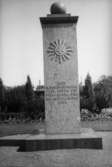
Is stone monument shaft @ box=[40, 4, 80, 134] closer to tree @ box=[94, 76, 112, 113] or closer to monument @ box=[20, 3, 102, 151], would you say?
monument @ box=[20, 3, 102, 151]

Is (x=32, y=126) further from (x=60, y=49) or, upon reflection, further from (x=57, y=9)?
(x=57, y=9)

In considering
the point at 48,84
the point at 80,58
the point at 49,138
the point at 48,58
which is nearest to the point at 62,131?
the point at 49,138

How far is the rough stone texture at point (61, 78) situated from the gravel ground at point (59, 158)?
111cm

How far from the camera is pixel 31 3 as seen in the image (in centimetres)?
1127

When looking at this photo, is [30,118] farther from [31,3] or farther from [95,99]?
[31,3]

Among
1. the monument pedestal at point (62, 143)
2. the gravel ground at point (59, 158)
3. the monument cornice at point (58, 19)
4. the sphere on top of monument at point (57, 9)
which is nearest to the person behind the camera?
the gravel ground at point (59, 158)

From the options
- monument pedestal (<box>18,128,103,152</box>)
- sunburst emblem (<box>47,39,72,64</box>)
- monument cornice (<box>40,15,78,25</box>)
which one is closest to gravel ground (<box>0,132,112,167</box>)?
monument pedestal (<box>18,128,103,152</box>)

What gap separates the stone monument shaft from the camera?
7141 mm

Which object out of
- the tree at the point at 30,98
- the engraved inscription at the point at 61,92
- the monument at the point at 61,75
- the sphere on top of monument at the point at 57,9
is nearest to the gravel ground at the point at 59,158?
the monument at the point at 61,75

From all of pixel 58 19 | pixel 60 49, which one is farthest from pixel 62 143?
pixel 58 19

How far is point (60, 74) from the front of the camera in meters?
7.19

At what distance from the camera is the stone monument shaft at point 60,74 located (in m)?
7.14

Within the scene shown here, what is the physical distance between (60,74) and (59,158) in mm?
2340

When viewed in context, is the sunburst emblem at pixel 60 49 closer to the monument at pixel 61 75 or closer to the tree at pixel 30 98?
the monument at pixel 61 75
